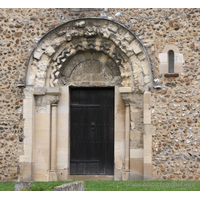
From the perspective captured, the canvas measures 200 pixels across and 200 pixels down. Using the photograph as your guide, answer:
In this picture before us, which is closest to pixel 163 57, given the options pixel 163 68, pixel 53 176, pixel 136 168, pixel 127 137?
pixel 163 68

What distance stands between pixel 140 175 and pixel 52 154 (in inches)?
83.6

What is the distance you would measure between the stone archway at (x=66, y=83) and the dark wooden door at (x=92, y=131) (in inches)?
9.6

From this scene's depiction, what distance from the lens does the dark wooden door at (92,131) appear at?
374 inches

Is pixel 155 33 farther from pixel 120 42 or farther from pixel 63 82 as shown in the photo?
pixel 63 82

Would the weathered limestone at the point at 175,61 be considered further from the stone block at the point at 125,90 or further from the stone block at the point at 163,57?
the stone block at the point at 125,90

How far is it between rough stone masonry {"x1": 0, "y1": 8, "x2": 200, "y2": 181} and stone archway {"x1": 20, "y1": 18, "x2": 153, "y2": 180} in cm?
20

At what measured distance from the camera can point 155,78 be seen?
353 inches

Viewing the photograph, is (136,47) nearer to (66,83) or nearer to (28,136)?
(66,83)

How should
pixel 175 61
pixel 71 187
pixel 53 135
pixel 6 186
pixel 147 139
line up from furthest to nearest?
pixel 53 135
pixel 175 61
pixel 147 139
pixel 6 186
pixel 71 187

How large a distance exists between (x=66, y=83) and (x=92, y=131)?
1.34 metres

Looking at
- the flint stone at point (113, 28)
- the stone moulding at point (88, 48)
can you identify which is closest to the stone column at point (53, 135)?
the stone moulding at point (88, 48)

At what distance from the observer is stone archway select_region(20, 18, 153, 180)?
9047mm

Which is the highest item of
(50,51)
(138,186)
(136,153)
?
(50,51)

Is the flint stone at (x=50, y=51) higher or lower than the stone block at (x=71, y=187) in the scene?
higher
